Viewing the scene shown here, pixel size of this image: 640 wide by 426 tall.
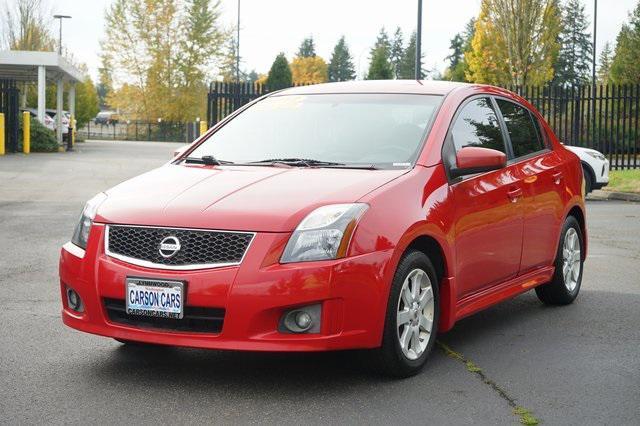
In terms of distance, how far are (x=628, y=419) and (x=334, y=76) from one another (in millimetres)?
146743

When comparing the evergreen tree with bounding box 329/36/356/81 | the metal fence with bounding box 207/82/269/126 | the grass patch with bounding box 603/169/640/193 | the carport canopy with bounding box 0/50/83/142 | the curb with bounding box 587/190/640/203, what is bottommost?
the curb with bounding box 587/190/640/203

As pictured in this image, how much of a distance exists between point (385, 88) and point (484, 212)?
110cm

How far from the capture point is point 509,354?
20.2 feet

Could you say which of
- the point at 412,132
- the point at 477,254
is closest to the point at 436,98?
the point at 412,132

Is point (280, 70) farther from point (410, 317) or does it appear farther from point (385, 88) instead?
point (410, 317)

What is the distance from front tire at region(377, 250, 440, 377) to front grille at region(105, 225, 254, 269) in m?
0.85

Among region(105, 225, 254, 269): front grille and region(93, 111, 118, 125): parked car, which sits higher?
region(93, 111, 118, 125): parked car

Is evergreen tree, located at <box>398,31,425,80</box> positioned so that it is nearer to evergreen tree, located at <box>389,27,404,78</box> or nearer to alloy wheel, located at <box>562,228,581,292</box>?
evergreen tree, located at <box>389,27,404,78</box>

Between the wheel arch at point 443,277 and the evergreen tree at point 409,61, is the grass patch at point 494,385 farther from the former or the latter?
the evergreen tree at point 409,61

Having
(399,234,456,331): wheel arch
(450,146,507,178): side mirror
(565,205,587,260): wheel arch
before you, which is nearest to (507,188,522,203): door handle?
(450,146,507,178): side mirror

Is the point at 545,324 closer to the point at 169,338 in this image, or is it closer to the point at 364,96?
the point at 364,96

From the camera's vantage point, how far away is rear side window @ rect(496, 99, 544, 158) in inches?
284

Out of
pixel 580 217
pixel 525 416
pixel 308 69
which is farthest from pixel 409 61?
pixel 525 416

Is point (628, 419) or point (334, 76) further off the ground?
point (334, 76)
